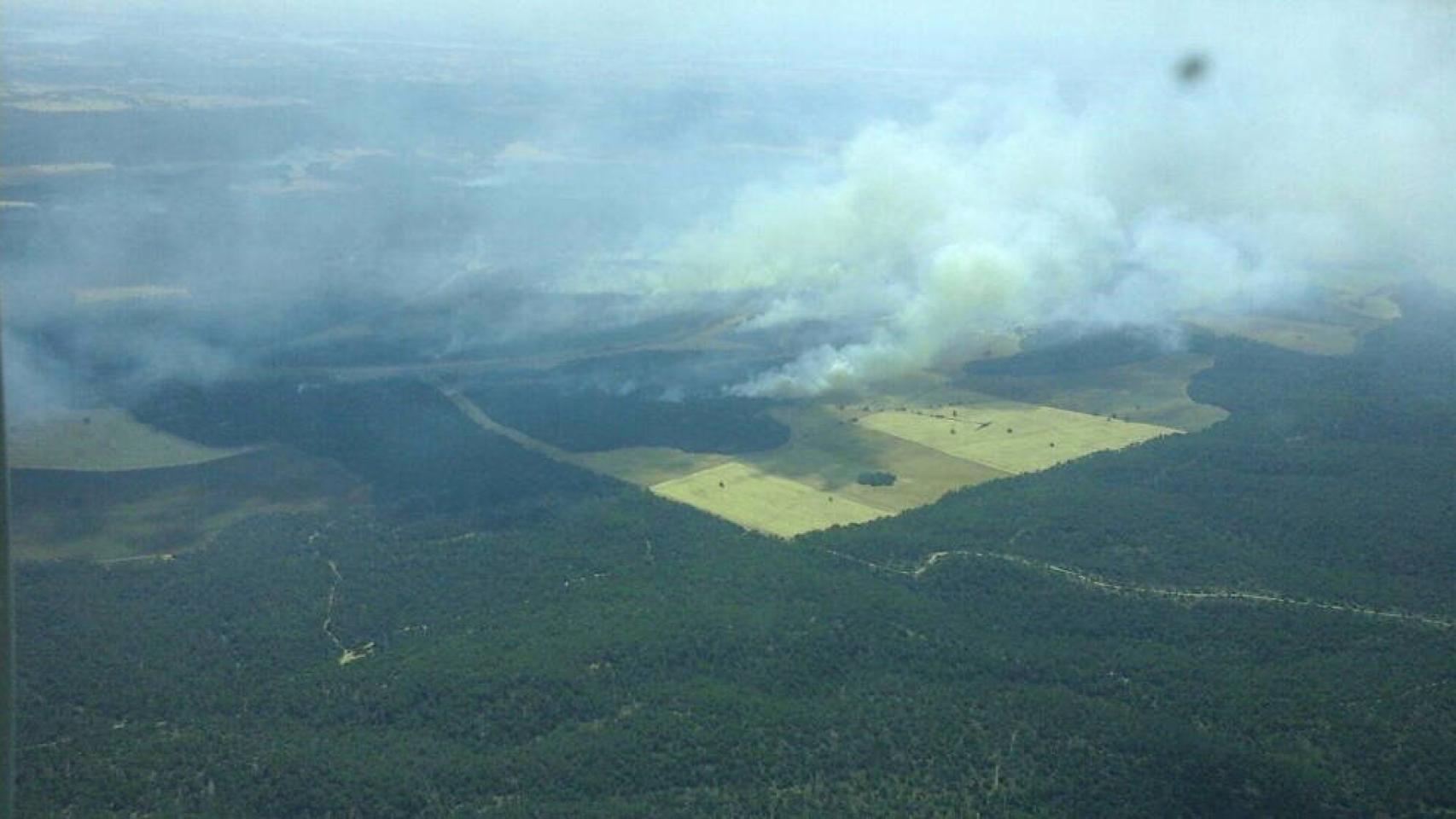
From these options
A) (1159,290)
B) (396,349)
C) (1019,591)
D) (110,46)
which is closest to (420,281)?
(396,349)

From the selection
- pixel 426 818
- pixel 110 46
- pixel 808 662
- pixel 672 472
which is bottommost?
pixel 426 818

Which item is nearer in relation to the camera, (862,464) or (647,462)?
(647,462)

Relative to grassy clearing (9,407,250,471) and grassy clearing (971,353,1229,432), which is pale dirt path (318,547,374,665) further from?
grassy clearing (971,353,1229,432)

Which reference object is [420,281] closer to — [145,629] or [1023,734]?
[145,629]

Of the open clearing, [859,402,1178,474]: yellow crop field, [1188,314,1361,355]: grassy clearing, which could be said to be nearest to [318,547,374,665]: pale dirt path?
the open clearing

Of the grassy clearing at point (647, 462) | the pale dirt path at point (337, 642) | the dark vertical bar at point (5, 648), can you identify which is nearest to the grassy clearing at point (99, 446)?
the grassy clearing at point (647, 462)

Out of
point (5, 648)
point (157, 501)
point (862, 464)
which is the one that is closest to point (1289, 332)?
point (862, 464)

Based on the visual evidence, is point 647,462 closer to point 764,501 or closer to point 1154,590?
point 764,501
